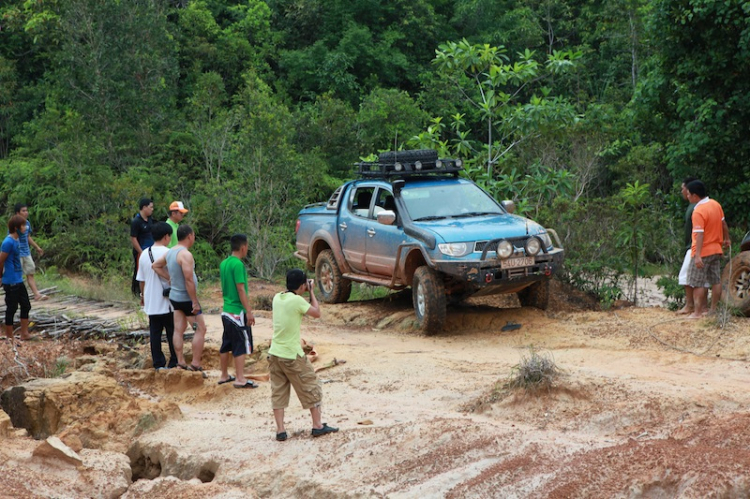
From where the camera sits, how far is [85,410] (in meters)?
8.12

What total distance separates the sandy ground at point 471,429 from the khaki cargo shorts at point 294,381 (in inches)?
12.3

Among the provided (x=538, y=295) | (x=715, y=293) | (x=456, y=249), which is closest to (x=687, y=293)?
(x=715, y=293)

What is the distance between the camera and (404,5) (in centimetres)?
A: 2805

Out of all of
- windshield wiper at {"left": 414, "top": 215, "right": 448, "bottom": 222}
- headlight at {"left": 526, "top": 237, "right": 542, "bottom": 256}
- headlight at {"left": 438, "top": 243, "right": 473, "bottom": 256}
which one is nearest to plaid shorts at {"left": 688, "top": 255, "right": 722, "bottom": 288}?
headlight at {"left": 526, "top": 237, "right": 542, "bottom": 256}

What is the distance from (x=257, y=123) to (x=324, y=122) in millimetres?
5861

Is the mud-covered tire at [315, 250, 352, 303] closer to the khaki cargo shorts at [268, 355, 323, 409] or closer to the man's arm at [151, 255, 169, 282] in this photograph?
the man's arm at [151, 255, 169, 282]

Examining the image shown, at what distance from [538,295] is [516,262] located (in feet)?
4.04

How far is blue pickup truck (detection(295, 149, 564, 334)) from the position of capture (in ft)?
34.2

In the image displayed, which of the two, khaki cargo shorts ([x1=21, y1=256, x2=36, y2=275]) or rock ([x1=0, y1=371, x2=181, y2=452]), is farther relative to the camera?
khaki cargo shorts ([x1=21, y1=256, x2=36, y2=275])

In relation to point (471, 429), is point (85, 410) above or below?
below

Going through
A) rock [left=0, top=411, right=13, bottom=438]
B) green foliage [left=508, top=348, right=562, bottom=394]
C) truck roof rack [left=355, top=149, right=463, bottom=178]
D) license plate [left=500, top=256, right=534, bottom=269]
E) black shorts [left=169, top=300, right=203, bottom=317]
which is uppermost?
truck roof rack [left=355, top=149, right=463, bottom=178]

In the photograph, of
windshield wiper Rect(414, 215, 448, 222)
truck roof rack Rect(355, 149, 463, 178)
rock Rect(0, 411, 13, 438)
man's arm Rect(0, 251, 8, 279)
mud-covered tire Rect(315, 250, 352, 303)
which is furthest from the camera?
mud-covered tire Rect(315, 250, 352, 303)

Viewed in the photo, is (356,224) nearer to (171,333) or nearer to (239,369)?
(171,333)

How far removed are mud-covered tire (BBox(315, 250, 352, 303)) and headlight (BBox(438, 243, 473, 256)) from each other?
284 centimetres
